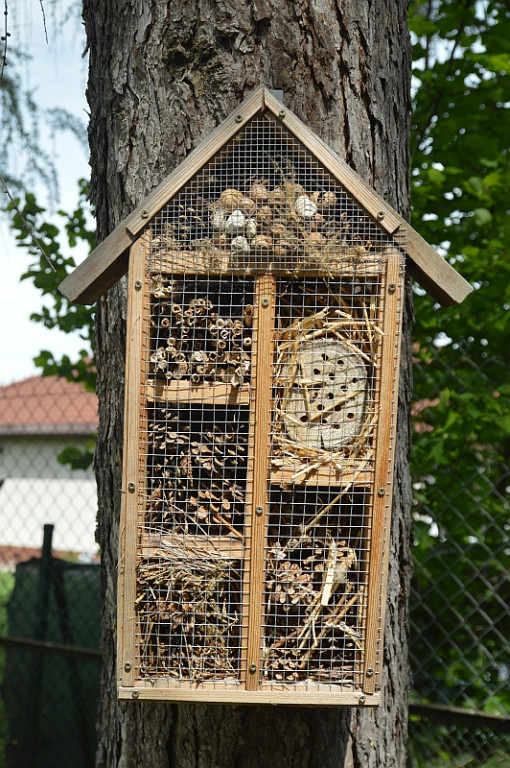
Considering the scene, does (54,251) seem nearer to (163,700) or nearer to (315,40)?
(315,40)

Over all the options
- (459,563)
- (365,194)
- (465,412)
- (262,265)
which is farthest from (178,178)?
(459,563)

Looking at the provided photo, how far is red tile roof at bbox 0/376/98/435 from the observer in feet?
15.4

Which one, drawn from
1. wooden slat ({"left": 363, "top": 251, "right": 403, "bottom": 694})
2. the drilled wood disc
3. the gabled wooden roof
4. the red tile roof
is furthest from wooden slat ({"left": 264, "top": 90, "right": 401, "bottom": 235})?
the red tile roof

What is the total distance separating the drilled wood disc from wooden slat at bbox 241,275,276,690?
0.05m

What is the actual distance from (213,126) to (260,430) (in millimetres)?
788

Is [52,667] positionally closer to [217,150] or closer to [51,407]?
[51,407]

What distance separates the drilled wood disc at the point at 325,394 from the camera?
159cm

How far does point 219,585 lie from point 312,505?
0.81ft

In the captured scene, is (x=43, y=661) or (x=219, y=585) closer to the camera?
(x=219, y=585)

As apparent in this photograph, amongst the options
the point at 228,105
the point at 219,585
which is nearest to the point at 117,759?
the point at 219,585

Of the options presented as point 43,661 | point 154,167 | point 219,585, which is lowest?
point 43,661

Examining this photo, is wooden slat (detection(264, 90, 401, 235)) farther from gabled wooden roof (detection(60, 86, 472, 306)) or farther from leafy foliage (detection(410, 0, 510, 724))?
leafy foliage (detection(410, 0, 510, 724))

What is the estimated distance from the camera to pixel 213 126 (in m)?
1.90

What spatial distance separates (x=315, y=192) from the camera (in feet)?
5.42
